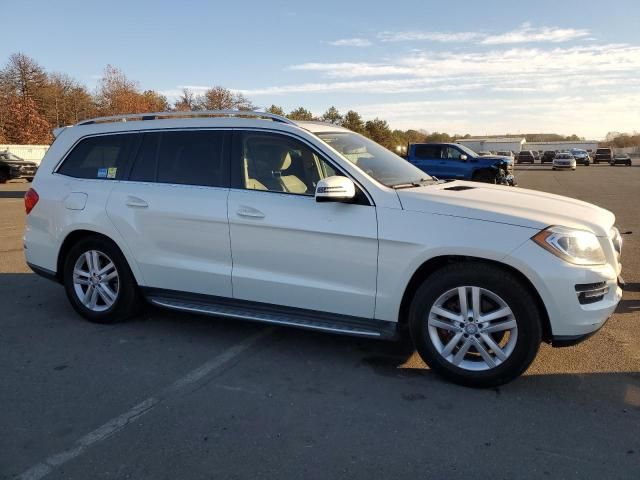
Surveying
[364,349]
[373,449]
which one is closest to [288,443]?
[373,449]

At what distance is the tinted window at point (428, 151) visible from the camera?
2148 cm

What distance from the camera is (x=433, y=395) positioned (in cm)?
368

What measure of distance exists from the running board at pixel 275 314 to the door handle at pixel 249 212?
2.31ft

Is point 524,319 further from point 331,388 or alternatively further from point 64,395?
point 64,395

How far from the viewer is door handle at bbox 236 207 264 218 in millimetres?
4270

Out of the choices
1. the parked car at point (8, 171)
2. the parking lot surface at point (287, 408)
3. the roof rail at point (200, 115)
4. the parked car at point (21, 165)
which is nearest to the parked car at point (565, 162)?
the parked car at point (21, 165)

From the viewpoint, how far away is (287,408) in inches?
138

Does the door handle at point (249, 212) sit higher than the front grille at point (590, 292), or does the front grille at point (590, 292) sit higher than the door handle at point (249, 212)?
the door handle at point (249, 212)

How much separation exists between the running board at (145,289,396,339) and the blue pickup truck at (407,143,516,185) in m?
17.3

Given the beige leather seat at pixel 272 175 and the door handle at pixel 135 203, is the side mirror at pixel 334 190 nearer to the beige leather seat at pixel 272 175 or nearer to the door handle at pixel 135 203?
A: the beige leather seat at pixel 272 175

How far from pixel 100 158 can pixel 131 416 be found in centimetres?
273

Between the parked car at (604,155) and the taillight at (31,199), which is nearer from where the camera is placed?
the taillight at (31,199)

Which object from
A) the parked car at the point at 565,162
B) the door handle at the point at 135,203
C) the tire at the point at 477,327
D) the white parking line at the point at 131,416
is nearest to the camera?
the white parking line at the point at 131,416

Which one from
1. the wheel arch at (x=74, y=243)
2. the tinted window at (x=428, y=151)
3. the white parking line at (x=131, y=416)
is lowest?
the white parking line at (x=131, y=416)
